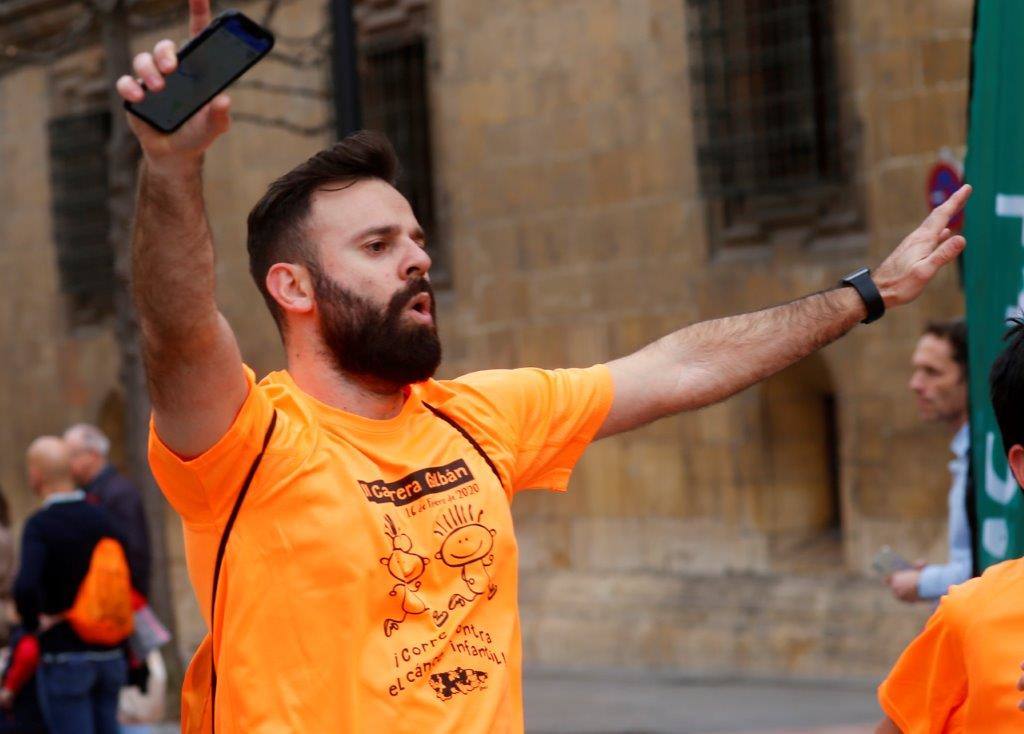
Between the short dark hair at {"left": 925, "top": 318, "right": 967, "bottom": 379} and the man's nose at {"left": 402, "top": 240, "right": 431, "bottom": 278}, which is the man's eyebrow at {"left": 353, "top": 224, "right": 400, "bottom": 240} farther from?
the short dark hair at {"left": 925, "top": 318, "right": 967, "bottom": 379}

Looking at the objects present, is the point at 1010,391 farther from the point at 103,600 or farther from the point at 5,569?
the point at 5,569

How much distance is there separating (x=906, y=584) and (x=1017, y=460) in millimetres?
3262

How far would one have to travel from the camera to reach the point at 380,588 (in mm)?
3396

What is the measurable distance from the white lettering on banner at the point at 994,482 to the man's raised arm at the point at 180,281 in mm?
1867

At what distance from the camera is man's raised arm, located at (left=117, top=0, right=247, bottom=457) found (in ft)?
9.68

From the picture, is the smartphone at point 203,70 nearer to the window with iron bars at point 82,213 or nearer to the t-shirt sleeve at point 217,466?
the t-shirt sleeve at point 217,466

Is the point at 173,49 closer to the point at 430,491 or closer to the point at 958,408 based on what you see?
the point at 430,491

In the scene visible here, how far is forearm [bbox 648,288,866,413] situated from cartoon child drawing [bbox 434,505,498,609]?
25.6 inches

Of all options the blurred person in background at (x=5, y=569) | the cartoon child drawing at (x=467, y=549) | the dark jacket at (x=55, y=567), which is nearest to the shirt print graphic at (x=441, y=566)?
the cartoon child drawing at (x=467, y=549)

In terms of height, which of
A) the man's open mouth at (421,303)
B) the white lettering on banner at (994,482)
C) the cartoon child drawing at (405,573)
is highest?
the man's open mouth at (421,303)

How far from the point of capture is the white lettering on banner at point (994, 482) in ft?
14.5

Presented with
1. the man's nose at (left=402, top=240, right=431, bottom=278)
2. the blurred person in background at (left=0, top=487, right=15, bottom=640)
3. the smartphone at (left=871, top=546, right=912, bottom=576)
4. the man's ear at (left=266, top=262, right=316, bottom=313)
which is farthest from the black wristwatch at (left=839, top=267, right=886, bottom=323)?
the blurred person in background at (left=0, top=487, right=15, bottom=640)

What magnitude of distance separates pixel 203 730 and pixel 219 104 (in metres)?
1.16

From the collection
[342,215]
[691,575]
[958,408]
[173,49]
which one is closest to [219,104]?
[173,49]
